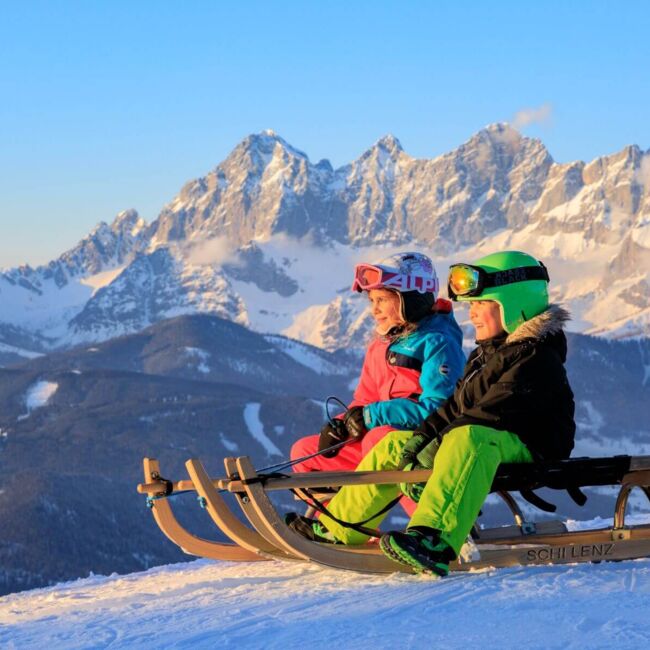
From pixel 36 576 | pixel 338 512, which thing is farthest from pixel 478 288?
pixel 36 576

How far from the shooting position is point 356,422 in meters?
8.19

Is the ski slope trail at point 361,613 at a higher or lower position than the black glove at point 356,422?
lower

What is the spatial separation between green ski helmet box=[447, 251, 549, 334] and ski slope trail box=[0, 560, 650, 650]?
154 centimetres

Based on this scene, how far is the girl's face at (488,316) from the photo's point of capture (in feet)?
23.8

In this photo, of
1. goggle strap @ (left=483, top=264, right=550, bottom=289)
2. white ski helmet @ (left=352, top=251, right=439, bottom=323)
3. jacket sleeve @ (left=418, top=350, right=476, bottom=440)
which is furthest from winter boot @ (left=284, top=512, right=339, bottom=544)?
goggle strap @ (left=483, top=264, right=550, bottom=289)

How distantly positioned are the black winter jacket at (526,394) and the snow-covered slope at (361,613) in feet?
2.68

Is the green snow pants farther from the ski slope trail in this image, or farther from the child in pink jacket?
the child in pink jacket

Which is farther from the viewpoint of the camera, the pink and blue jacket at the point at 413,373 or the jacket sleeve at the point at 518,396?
the pink and blue jacket at the point at 413,373

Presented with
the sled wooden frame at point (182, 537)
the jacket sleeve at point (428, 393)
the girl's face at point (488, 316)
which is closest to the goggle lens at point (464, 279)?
the girl's face at point (488, 316)

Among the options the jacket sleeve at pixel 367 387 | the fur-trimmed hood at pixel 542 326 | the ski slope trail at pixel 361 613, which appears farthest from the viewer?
the jacket sleeve at pixel 367 387

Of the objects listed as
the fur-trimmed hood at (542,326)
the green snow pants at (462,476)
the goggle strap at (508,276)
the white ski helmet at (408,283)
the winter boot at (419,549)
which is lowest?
the winter boot at (419,549)

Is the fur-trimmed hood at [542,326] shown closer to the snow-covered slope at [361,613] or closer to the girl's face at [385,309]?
the snow-covered slope at [361,613]

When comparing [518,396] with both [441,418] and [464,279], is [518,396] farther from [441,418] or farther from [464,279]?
[464,279]

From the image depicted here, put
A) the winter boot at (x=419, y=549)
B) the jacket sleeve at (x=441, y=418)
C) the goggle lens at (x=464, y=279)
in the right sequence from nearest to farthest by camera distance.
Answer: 1. the winter boot at (x=419, y=549)
2. the jacket sleeve at (x=441, y=418)
3. the goggle lens at (x=464, y=279)
